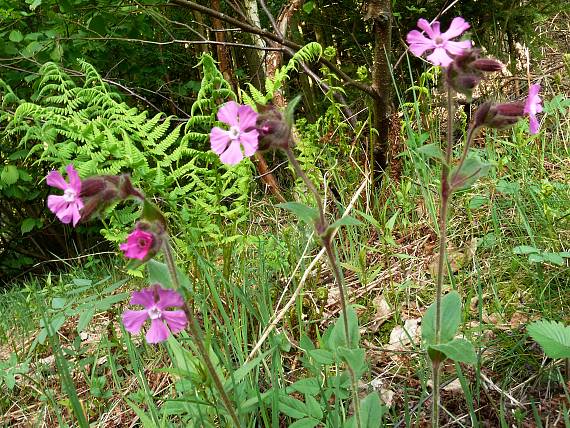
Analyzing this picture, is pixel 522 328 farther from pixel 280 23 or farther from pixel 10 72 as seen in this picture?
pixel 10 72

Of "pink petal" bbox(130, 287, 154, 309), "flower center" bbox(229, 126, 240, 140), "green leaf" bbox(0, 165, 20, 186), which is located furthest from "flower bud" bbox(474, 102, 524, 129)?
"green leaf" bbox(0, 165, 20, 186)

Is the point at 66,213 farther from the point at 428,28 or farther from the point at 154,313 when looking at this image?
the point at 428,28

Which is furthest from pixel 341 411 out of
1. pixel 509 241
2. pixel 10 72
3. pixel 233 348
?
pixel 10 72

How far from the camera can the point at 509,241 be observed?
2.07 m

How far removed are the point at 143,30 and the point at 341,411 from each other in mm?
3822

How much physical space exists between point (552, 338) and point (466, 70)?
0.63m

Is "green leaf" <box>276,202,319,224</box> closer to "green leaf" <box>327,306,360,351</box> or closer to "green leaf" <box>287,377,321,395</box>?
"green leaf" <box>327,306,360,351</box>

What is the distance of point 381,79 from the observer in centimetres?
279

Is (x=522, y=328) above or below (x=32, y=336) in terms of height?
above

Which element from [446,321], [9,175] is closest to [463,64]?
[446,321]

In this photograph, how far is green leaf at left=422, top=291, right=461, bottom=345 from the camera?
1.17m

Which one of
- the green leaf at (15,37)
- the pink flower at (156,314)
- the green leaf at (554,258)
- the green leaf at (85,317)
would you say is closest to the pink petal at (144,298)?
the pink flower at (156,314)

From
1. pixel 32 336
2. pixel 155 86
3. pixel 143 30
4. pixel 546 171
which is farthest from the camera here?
pixel 155 86

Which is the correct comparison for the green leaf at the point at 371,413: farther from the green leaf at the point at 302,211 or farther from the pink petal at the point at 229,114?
the pink petal at the point at 229,114
